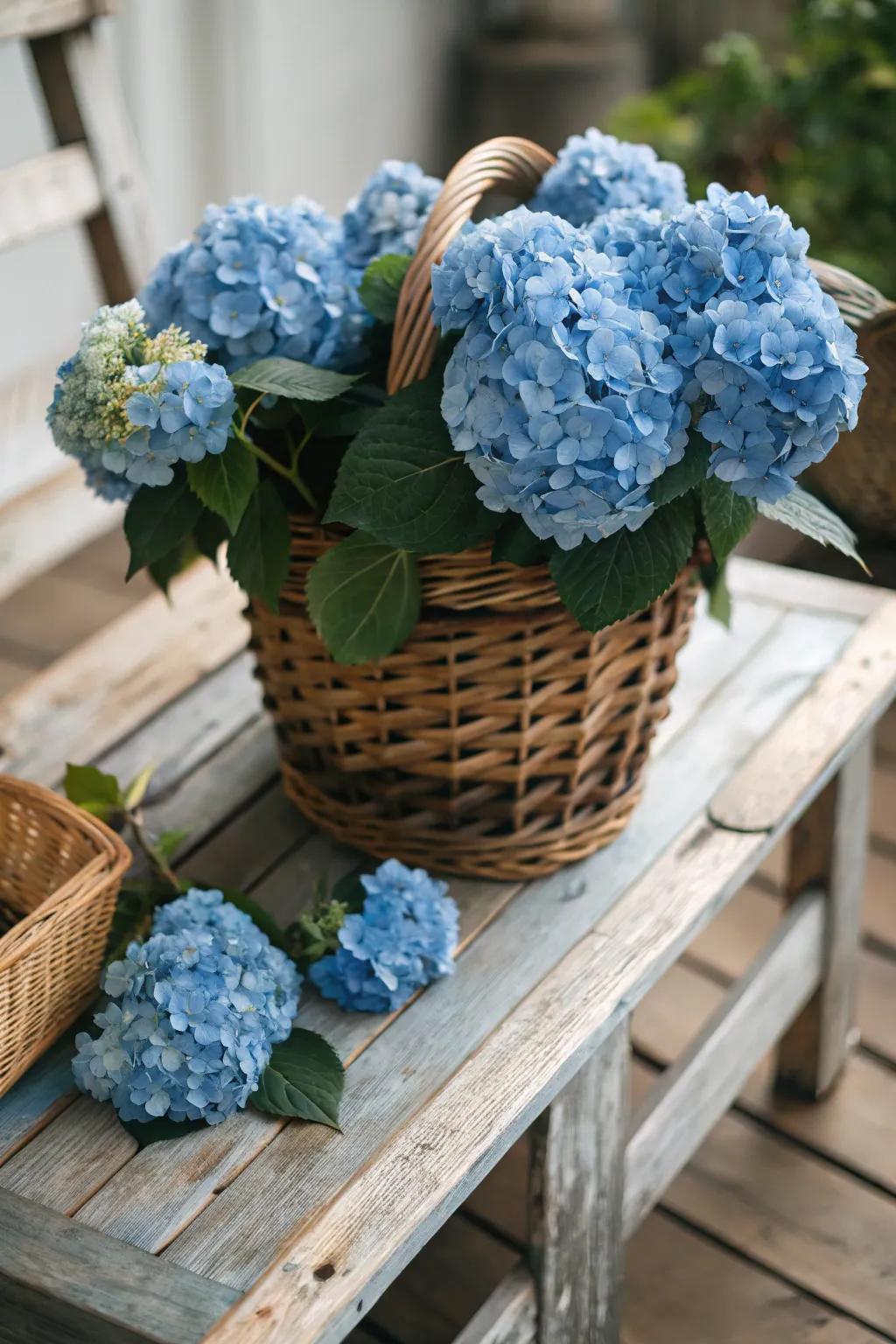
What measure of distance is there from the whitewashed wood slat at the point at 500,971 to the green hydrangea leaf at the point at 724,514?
0.92 ft

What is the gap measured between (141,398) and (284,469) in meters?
0.12

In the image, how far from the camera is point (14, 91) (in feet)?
8.44

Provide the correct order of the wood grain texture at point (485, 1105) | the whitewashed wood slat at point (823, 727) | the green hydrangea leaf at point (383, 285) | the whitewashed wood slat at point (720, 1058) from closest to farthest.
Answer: the wood grain texture at point (485, 1105)
the green hydrangea leaf at point (383, 285)
the whitewashed wood slat at point (823, 727)
the whitewashed wood slat at point (720, 1058)

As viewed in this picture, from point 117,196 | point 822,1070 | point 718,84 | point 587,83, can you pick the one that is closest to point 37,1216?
point 822,1070

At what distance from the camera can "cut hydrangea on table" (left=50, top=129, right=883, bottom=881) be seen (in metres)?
0.74

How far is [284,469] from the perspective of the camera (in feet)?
2.82

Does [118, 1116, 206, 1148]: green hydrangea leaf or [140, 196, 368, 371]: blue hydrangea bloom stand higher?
[140, 196, 368, 371]: blue hydrangea bloom

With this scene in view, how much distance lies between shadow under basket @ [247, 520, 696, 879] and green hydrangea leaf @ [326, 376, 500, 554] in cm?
4

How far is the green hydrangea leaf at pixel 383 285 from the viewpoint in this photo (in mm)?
918

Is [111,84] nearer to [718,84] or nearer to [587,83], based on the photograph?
[718,84]

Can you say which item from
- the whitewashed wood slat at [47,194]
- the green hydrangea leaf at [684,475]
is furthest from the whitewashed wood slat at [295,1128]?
the whitewashed wood slat at [47,194]

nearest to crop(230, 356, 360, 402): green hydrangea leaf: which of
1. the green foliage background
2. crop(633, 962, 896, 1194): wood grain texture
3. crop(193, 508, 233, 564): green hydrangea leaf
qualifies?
crop(193, 508, 233, 564): green hydrangea leaf

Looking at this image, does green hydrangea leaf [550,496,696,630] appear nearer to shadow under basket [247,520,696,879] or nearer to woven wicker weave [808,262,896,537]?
shadow under basket [247,520,696,879]

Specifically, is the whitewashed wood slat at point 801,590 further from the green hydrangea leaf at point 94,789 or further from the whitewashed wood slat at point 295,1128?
the green hydrangea leaf at point 94,789
